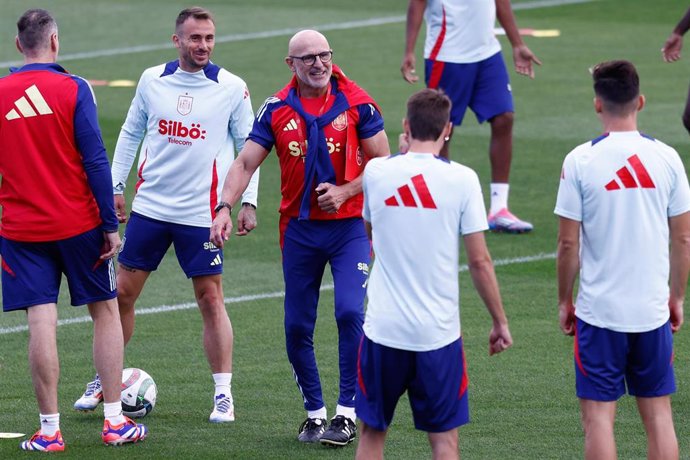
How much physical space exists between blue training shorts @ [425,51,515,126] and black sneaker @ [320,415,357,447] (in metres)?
5.93

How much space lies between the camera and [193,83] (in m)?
8.31

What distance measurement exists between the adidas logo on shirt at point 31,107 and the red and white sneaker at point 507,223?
6.44m

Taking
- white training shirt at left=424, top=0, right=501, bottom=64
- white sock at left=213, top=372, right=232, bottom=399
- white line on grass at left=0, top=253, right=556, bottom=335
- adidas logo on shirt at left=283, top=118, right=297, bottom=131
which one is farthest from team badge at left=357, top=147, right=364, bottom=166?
white training shirt at left=424, top=0, right=501, bottom=64

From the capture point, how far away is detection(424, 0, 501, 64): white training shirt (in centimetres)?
1329

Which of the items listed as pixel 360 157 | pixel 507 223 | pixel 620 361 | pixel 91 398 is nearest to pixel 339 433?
pixel 360 157

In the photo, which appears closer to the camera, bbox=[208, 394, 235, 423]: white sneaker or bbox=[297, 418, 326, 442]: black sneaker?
bbox=[297, 418, 326, 442]: black sneaker

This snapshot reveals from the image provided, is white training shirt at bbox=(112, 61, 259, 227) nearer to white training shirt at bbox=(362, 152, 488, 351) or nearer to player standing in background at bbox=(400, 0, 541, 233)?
white training shirt at bbox=(362, 152, 488, 351)

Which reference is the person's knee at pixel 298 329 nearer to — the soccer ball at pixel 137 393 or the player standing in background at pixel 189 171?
the player standing in background at pixel 189 171

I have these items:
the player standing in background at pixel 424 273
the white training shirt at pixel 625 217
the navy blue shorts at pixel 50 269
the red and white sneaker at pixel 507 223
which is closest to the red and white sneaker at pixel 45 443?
the navy blue shorts at pixel 50 269

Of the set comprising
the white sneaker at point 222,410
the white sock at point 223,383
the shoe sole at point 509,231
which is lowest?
the shoe sole at point 509,231

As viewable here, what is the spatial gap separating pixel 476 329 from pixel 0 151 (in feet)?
12.6

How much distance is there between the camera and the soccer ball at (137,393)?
8.23m

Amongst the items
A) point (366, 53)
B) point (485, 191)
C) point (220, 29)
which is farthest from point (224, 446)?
point (220, 29)

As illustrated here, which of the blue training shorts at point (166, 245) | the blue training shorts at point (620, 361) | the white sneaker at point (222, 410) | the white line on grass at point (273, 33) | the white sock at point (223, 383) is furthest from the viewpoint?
the white line on grass at point (273, 33)
